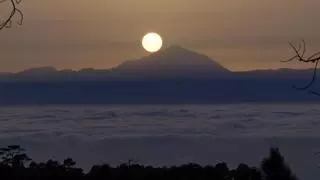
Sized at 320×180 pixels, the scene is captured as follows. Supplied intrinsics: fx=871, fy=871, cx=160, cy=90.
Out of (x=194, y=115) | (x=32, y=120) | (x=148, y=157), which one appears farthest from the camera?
(x=194, y=115)

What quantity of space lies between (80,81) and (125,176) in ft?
277

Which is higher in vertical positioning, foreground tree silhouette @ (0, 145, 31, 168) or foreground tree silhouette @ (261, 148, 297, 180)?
foreground tree silhouette @ (0, 145, 31, 168)

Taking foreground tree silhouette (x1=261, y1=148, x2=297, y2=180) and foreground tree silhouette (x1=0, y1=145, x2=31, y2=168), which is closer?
foreground tree silhouette (x1=261, y1=148, x2=297, y2=180)

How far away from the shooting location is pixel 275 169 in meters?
4.32

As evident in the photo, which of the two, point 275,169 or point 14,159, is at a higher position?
point 14,159

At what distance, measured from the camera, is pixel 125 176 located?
8.89m

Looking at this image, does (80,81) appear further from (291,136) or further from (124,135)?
(291,136)

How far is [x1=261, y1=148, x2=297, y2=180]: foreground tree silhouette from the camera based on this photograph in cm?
421

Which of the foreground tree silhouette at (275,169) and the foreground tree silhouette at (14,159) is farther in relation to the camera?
the foreground tree silhouette at (14,159)

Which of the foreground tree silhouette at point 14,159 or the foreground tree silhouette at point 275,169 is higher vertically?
the foreground tree silhouette at point 14,159

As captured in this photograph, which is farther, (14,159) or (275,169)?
(14,159)

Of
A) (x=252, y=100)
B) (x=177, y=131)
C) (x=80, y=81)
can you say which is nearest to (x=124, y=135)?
(x=177, y=131)

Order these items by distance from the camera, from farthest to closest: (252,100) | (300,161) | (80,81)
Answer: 1. (80,81)
2. (252,100)
3. (300,161)

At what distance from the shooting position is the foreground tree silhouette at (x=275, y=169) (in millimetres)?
4207
